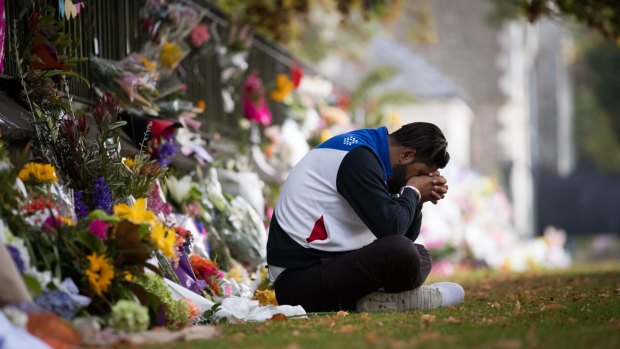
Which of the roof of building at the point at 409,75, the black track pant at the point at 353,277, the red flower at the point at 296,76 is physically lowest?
the black track pant at the point at 353,277

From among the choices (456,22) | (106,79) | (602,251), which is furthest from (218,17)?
(602,251)

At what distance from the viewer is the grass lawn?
4.15 meters

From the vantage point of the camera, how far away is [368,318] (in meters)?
5.34

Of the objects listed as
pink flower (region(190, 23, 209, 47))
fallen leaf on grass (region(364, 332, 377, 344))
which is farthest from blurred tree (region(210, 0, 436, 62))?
fallen leaf on grass (region(364, 332, 377, 344))

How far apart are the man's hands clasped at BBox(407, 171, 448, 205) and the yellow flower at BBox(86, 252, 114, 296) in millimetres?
1919

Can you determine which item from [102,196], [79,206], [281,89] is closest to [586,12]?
[281,89]

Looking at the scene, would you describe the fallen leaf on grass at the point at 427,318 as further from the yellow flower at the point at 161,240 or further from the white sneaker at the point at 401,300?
the yellow flower at the point at 161,240

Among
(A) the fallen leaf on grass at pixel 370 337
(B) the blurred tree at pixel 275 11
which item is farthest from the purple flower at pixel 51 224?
(B) the blurred tree at pixel 275 11

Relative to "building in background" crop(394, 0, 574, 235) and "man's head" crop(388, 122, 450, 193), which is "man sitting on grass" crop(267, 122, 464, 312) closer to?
"man's head" crop(388, 122, 450, 193)

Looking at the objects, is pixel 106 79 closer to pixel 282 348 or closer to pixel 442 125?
pixel 282 348

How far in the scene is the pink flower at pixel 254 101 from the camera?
467 inches

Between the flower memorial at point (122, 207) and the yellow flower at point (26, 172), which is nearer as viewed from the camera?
the flower memorial at point (122, 207)

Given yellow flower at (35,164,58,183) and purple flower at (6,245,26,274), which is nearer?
purple flower at (6,245,26,274)

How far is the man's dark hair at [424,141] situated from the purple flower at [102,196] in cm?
148
